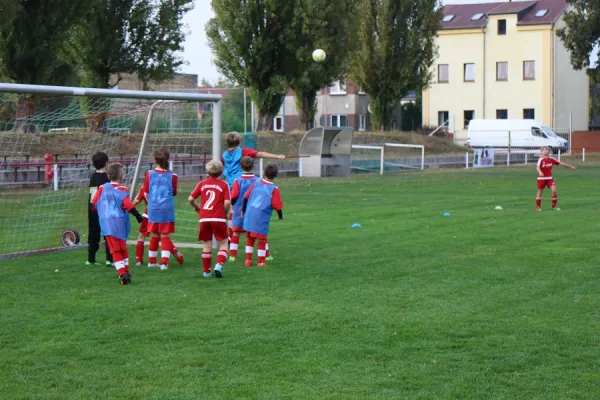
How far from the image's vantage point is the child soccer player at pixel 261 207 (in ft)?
37.1

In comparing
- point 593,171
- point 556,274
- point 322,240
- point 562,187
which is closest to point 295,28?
point 593,171

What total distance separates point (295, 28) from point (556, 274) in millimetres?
34375

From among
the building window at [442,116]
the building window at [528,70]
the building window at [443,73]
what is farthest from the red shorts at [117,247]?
the building window at [443,73]

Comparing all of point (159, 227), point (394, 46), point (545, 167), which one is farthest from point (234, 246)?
point (394, 46)

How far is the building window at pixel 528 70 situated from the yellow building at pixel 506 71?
0.07 metres

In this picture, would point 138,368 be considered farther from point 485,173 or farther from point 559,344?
point 485,173

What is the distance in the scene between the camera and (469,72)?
2650 inches

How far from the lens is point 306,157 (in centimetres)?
3388

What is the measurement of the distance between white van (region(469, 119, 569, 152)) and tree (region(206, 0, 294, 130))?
16716 millimetres

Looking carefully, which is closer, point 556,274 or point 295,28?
point 556,274

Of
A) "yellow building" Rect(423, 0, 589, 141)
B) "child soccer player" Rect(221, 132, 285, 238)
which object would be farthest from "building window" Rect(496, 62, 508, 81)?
"child soccer player" Rect(221, 132, 285, 238)

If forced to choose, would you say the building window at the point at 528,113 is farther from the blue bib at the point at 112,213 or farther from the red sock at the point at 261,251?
the blue bib at the point at 112,213

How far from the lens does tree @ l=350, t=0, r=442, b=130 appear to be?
51688 millimetres

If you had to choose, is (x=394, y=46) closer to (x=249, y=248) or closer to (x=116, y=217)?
(x=249, y=248)
